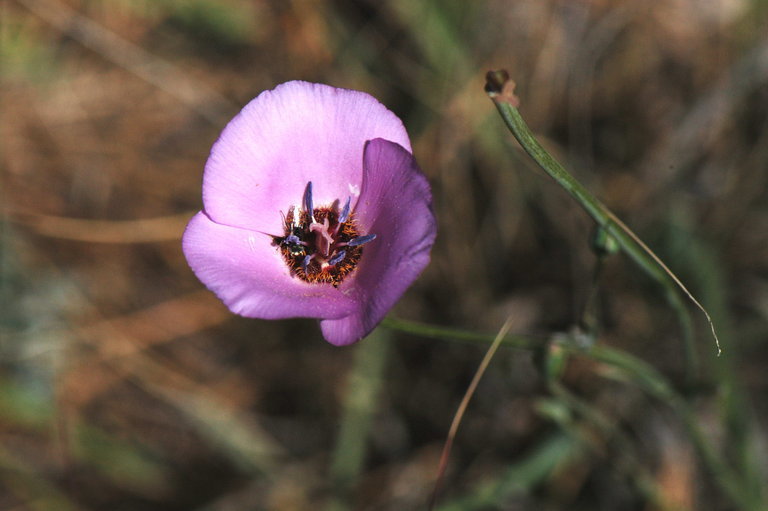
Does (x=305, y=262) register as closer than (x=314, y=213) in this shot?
Yes

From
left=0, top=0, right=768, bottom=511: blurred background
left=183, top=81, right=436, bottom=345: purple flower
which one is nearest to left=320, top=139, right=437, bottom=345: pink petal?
left=183, top=81, right=436, bottom=345: purple flower

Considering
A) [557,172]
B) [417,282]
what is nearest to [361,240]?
[557,172]

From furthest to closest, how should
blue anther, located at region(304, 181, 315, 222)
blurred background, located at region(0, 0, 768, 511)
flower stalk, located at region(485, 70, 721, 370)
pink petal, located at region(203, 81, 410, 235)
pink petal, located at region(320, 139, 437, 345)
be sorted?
blurred background, located at region(0, 0, 768, 511) < blue anther, located at region(304, 181, 315, 222) < pink petal, located at region(203, 81, 410, 235) < pink petal, located at region(320, 139, 437, 345) < flower stalk, located at region(485, 70, 721, 370)

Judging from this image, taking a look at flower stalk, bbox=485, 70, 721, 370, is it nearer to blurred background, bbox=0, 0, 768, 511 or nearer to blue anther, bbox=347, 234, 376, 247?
blue anther, bbox=347, 234, 376, 247

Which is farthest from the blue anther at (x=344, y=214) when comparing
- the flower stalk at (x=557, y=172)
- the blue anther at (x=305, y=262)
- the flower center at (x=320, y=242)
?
the flower stalk at (x=557, y=172)

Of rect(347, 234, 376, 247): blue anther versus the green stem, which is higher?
rect(347, 234, 376, 247): blue anther

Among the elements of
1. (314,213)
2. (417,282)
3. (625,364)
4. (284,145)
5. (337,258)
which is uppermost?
(284,145)

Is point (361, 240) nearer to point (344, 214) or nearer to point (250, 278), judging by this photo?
point (344, 214)

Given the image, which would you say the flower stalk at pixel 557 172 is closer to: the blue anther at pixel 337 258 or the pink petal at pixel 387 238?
the pink petal at pixel 387 238
